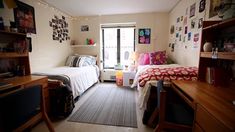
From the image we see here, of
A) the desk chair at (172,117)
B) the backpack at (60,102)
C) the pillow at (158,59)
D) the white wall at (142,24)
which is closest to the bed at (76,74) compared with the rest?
the backpack at (60,102)

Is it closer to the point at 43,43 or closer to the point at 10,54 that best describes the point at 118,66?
the point at 43,43

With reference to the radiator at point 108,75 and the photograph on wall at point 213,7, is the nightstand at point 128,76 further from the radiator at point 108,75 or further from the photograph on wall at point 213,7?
the photograph on wall at point 213,7

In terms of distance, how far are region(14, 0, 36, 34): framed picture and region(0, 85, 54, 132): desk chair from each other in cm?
163

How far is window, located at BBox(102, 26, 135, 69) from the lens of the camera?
423cm

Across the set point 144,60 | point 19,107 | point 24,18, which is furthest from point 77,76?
point 144,60

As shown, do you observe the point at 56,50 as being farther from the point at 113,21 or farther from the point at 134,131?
the point at 134,131

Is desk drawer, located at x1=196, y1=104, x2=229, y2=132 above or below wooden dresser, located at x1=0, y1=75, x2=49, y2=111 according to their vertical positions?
below

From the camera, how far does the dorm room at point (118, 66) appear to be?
1208 mm

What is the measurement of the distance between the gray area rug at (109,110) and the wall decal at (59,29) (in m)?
1.80

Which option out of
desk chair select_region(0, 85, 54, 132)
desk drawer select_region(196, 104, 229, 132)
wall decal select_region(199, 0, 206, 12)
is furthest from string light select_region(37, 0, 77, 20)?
desk drawer select_region(196, 104, 229, 132)

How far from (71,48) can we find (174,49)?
3148 millimetres

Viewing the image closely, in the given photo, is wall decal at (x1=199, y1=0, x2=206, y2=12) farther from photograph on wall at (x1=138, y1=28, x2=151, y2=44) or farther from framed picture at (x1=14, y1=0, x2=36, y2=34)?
framed picture at (x1=14, y1=0, x2=36, y2=34)

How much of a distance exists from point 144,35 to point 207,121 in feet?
11.0

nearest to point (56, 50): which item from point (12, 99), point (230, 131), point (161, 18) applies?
point (12, 99)
